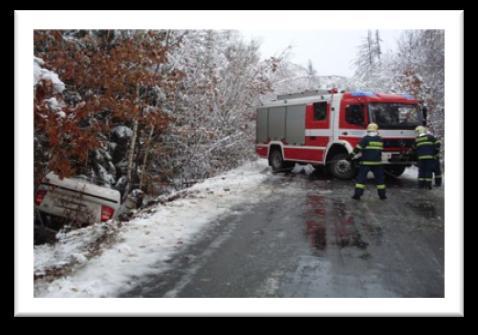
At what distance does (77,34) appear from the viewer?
21.0ft

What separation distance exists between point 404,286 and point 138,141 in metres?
7.95

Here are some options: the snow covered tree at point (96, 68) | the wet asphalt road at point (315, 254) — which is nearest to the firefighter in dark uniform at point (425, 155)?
the wet asphalt road at point (315, 254)

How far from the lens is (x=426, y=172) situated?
381 inches

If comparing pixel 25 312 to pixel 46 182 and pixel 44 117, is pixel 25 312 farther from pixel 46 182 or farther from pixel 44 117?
pixel 46 182

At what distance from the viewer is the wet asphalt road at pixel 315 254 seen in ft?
13.8

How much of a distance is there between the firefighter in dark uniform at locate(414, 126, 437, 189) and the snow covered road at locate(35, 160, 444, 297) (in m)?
1.52

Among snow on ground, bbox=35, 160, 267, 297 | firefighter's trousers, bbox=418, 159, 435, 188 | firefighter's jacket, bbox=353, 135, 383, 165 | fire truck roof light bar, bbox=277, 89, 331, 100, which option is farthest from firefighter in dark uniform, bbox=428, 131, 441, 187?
snow on ground, bbox=35, 160, 267, 297

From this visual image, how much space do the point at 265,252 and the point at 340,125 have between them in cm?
670

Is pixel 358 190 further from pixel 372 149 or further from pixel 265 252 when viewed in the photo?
pixel 265 252

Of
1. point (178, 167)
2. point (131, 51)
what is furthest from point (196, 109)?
point (131, 51)

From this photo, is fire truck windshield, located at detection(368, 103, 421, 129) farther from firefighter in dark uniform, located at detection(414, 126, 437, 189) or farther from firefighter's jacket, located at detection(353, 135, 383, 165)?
firefighter's jacket, located at detection(353, 135, 383, 165)

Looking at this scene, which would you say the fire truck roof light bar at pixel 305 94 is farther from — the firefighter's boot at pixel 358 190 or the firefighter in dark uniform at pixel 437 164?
the firefighter's boot at pixel 358 190

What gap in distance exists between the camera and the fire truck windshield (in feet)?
35.0

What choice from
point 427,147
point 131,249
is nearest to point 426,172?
point 427,147
